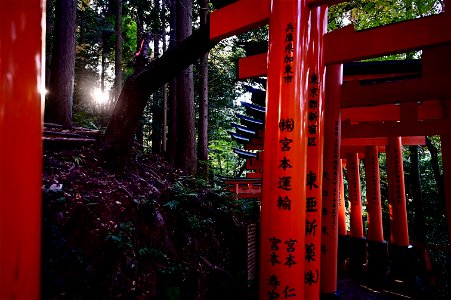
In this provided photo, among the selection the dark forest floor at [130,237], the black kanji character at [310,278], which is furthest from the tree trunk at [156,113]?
the black kanji character at [310,278]

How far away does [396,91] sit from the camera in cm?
550

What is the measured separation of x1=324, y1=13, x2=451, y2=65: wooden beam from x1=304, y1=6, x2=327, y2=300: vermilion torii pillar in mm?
300

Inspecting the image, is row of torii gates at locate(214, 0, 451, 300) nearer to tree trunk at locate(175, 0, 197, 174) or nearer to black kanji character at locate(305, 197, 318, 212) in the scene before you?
black kanji character at locate(305, 197, 318, 212)

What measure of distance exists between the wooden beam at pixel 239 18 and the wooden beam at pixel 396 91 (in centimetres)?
265

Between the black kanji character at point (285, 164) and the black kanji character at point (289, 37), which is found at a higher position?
the black kanji character at point (289, 37)

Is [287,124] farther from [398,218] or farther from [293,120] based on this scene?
[398,218]

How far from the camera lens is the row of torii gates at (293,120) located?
1254 mm

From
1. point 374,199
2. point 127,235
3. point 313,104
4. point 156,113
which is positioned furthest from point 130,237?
point 156,113

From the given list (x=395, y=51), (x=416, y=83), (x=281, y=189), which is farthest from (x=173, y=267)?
(x=416, y=83)

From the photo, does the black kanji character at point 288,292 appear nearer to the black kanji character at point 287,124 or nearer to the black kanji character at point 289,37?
the black kanji character at point 287,124

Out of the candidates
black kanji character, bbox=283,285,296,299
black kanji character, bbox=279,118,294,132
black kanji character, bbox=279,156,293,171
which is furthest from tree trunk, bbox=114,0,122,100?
black kanji character, bbox=283,285,296,299

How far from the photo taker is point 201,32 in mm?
5254

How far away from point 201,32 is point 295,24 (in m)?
2.17

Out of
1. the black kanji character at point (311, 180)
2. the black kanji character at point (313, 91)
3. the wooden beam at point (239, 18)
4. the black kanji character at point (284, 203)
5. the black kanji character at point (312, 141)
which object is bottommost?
the black kanji character at point (284, 203)
